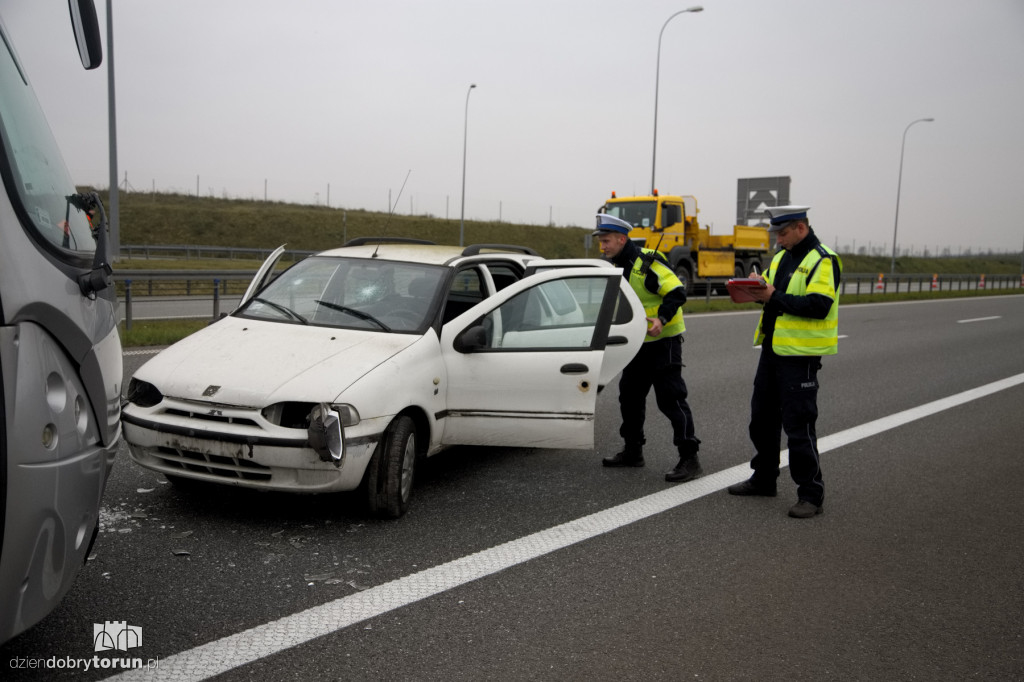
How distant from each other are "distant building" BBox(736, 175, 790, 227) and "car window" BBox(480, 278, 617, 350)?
27.4 meters

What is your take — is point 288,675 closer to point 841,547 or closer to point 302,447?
point 302,447

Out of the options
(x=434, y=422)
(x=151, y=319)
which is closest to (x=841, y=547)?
(x=434, y=422)

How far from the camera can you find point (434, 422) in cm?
529

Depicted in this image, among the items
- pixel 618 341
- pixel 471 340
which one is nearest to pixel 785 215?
pixel 618 341

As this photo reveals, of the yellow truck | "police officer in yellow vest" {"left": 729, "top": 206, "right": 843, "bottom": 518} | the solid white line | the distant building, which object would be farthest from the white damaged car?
the distant building

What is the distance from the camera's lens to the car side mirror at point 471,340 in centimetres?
546

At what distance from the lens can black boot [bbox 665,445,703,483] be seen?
6090 mm

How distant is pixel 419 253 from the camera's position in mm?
6379

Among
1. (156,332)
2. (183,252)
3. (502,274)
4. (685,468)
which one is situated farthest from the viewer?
(183,252)

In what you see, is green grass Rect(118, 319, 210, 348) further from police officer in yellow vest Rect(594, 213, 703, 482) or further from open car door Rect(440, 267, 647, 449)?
police officer in yellow vest Rect(594, 213, 703, 482)

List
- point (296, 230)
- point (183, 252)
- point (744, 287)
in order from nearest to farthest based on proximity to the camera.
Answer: point (744, 287), point (183, 252), point (296, 230)

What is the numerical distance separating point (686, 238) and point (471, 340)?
21.8 metres

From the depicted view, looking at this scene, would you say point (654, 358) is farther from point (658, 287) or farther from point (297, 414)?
point (297, 414)

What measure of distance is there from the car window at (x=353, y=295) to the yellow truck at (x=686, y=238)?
17.4 m
